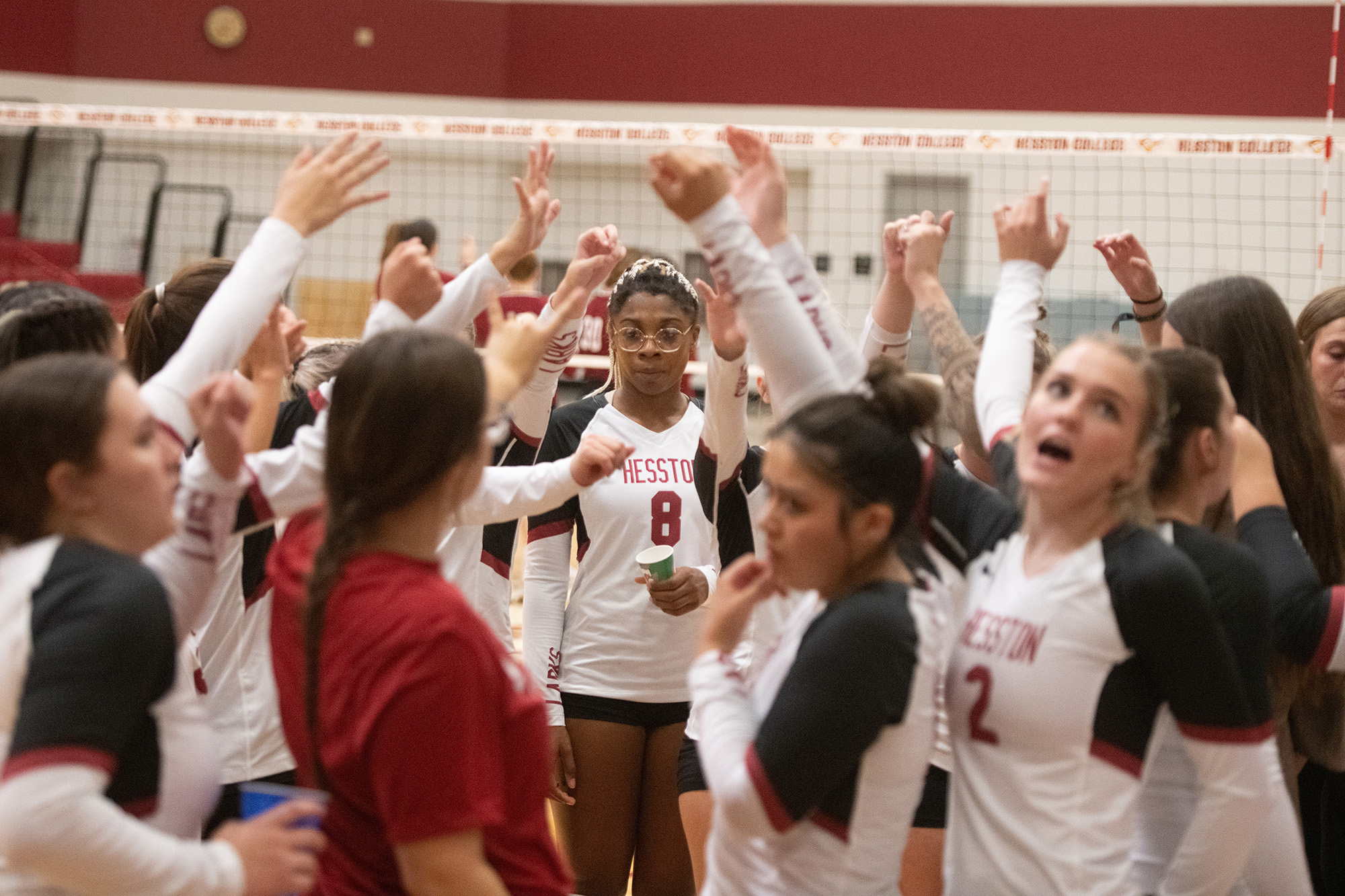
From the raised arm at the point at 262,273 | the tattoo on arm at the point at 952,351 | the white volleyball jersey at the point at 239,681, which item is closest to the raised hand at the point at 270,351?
the raised arm at the point at 262,273

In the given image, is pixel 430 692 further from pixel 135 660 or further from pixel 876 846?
pixel 876 846

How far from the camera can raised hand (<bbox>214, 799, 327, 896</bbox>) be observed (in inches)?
63.7

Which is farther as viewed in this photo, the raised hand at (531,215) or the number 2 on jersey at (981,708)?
the raised hand at (531,215)

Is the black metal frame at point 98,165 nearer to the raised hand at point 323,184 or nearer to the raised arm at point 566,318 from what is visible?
the raised arm at point 566,318

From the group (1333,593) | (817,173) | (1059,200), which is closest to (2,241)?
(817,173)

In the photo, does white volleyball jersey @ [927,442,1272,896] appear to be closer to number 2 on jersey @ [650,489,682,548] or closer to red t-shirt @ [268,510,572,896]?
red t-shirt @ [268,510,572,896]

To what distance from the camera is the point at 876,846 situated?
179 cm

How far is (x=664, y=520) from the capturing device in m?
3.56

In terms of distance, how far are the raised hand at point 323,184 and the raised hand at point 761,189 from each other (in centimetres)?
67

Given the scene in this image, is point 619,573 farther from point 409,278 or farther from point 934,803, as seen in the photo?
point 409,278

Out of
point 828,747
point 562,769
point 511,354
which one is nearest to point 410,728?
point 828,747

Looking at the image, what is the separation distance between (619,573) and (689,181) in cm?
178

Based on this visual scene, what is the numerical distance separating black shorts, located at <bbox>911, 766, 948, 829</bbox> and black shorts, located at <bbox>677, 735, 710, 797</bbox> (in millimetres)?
543

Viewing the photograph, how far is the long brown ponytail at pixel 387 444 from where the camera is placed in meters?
1.65
